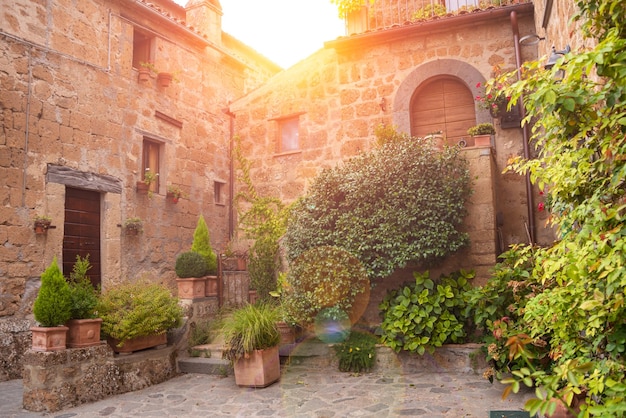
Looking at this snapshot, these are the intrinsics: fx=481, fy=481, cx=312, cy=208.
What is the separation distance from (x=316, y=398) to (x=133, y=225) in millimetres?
5733

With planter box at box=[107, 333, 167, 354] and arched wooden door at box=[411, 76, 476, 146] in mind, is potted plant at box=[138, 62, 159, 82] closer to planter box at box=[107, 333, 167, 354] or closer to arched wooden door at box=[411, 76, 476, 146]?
arched wooden door at box=[411, 76, 476, 146]

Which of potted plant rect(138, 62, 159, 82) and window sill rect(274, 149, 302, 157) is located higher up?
potted plant rect(138, 62, 159, 82)

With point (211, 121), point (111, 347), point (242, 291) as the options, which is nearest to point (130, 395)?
point (111, 347)

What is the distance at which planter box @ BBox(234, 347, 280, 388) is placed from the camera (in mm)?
5531

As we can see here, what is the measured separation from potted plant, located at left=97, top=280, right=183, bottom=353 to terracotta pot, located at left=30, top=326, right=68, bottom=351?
66cm

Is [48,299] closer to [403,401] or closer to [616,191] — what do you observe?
[403,401]

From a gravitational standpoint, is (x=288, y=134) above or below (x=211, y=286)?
above

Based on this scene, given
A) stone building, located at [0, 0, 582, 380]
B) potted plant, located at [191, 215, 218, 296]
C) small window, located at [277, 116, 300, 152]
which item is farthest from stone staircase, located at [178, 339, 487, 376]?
small window, located at [277, 116, 300, 152]

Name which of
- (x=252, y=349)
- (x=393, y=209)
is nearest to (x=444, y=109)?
(x=393, y=209)

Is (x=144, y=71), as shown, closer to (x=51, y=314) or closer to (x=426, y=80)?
(x=426, y=80)

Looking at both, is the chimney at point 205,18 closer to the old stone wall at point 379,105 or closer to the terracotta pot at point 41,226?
the old stone wall at point 379,105

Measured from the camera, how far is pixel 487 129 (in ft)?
23.4

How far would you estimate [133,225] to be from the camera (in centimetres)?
927

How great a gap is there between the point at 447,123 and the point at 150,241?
625 cm
